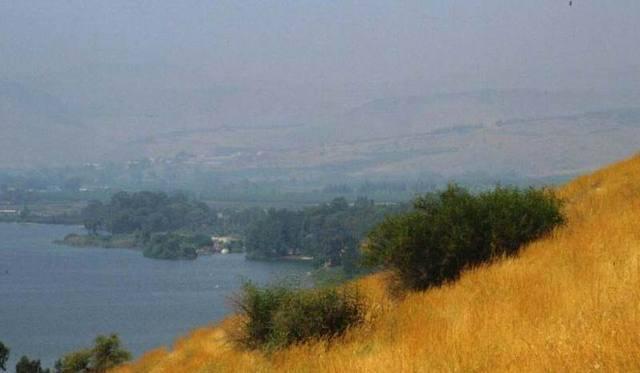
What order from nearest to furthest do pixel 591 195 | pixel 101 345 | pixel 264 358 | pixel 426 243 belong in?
pixel 264 358 → pixel 426 243 → pixel 591 195 → pixel 101 345

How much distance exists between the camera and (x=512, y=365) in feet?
22.7

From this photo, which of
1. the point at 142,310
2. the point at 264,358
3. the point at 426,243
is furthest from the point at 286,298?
the point at 142,310

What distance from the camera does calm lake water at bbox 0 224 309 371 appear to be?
74000mm

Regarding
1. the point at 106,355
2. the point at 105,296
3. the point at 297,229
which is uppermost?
the point at 106,355

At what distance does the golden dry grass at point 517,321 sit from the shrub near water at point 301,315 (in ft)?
1.11

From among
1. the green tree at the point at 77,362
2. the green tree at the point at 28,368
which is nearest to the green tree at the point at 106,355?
the green tree at the point at 77,362

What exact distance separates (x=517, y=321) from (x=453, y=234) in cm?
632

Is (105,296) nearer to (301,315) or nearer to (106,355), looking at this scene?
(106,355)

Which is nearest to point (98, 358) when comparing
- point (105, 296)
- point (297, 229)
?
point (105, 296)

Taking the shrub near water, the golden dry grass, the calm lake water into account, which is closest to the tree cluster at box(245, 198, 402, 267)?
the calm lake water

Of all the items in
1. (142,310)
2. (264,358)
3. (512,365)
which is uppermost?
(512,365)

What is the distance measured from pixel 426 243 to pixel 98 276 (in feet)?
390

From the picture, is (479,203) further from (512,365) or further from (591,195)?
(512,365)

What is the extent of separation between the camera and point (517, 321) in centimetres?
886
